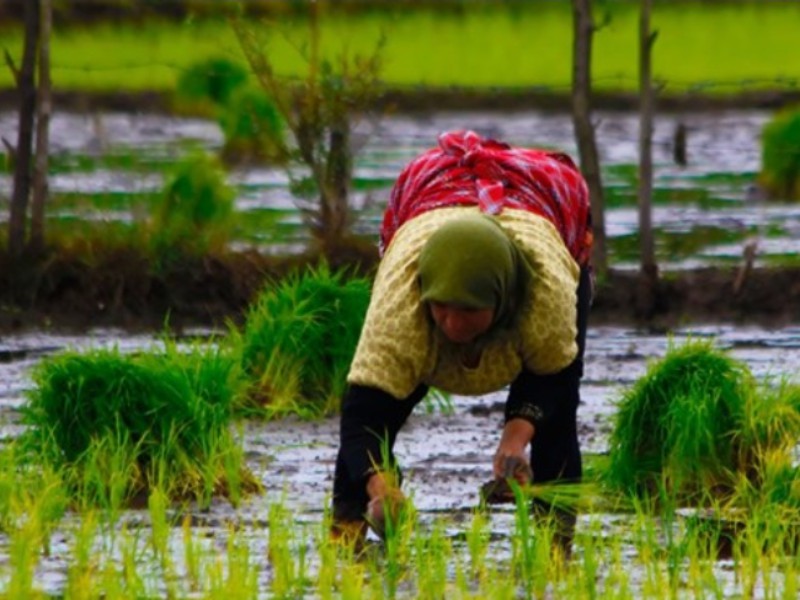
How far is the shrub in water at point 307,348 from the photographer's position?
31.9 feet

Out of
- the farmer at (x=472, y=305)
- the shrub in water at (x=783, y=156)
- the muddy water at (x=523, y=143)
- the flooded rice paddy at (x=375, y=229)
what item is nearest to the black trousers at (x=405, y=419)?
the farmer at (x=472, y=305)

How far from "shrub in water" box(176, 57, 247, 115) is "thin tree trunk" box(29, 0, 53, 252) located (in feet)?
28.6

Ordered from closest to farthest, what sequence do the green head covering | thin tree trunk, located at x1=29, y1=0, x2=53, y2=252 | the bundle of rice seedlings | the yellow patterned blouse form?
1. the green head covering
2. the yellow patterned blouse
3. the bundle of rice seedlings
4. thin tree trunk, located at x1=29, y1=0, x2=53, y2=252

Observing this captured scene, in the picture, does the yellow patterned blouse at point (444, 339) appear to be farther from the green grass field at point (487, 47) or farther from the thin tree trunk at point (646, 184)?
the green grass field at point (487, 47)

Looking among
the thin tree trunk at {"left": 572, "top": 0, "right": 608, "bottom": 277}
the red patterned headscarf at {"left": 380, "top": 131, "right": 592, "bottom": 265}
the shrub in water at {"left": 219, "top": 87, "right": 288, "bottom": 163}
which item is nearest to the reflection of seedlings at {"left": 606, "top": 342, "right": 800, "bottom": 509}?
the red patterned headscarf at {"left": 380, "top": 131, "right": 592, "bottom": 265}

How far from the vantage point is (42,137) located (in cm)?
1223

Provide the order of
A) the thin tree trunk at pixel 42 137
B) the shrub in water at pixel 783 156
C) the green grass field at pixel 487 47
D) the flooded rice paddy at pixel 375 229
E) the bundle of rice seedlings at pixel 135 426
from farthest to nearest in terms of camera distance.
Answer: the green grass field at pixel 487 47 → the shrub in water at pixel 783 156 → the thin tree trunk at pixel 42 137 → the bundle of rice seedlings at pixel 135 426 → the flooded rice paddy at pixel 375 229

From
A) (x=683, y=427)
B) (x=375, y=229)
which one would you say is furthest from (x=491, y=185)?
(x=375, y=229)

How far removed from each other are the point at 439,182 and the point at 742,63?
2248 cm

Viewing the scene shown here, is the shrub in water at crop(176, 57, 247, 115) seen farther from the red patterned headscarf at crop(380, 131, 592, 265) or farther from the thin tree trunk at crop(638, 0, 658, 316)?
the red patterned headscarf at crop(380, 131, 592, 265)

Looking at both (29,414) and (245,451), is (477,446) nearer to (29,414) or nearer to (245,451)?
(245,451)

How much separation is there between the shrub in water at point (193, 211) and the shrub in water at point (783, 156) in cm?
454

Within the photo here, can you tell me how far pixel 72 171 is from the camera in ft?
64.7

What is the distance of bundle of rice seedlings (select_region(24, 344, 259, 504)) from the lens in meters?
7.93
